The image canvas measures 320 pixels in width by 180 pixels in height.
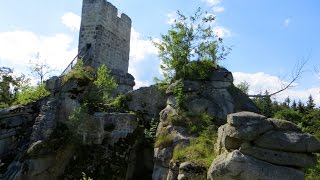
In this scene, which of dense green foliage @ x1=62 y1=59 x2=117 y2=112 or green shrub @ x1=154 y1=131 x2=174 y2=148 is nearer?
green shrub @ x1=154 y1=131 x2=174 y2=148

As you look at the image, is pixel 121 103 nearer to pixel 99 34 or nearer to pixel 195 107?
pixel 195 107

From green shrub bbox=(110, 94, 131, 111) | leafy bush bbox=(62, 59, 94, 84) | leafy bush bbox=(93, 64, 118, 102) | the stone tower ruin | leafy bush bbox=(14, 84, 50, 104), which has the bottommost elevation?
green shrub bbox=(110, 94, 131, 111)

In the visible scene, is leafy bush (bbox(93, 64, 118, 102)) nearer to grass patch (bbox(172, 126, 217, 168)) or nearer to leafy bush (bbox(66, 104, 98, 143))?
leafy bush (bbox(66, 104, 98, 143))

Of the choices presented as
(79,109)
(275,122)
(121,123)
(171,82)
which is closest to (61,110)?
(79,109)

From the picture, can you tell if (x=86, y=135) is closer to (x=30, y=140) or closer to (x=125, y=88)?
(x=30, y=140)

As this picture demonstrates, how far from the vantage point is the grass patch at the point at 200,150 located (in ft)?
36.9

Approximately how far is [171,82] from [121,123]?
8.15 ft

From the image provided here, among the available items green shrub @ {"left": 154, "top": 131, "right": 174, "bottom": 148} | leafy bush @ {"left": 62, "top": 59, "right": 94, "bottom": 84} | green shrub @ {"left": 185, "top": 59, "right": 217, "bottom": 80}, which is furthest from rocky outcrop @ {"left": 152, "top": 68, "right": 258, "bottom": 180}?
leafy bush @ {"left": 62, "top": 59, "right": 94, "bottom": 84}

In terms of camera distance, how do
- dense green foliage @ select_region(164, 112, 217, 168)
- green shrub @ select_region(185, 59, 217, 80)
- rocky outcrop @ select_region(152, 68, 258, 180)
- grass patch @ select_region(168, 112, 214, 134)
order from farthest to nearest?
1. green shrub @ select_region(185, 59, 217, 80)
2. grass patch @ select_region(168, 112, 214, 134)
3. rocky outcrop @ select_region(152, 68, 258, 180)
4. dense green foliage @ select_region(164, 112, 217, 168)

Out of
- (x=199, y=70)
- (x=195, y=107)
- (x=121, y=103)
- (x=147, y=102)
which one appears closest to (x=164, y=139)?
(x=195, y=107)

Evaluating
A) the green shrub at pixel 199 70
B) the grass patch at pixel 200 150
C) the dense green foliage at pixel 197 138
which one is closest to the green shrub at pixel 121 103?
the green shrub at pixel 199 70

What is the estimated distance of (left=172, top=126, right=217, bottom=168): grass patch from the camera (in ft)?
36.9

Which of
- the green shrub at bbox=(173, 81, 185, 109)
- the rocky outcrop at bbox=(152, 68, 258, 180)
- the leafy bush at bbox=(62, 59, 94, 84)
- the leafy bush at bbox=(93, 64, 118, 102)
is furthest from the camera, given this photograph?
the leafy bush at bbox=(62, 59, 94, 84)

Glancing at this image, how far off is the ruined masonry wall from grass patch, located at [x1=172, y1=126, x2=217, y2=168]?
11.6m
